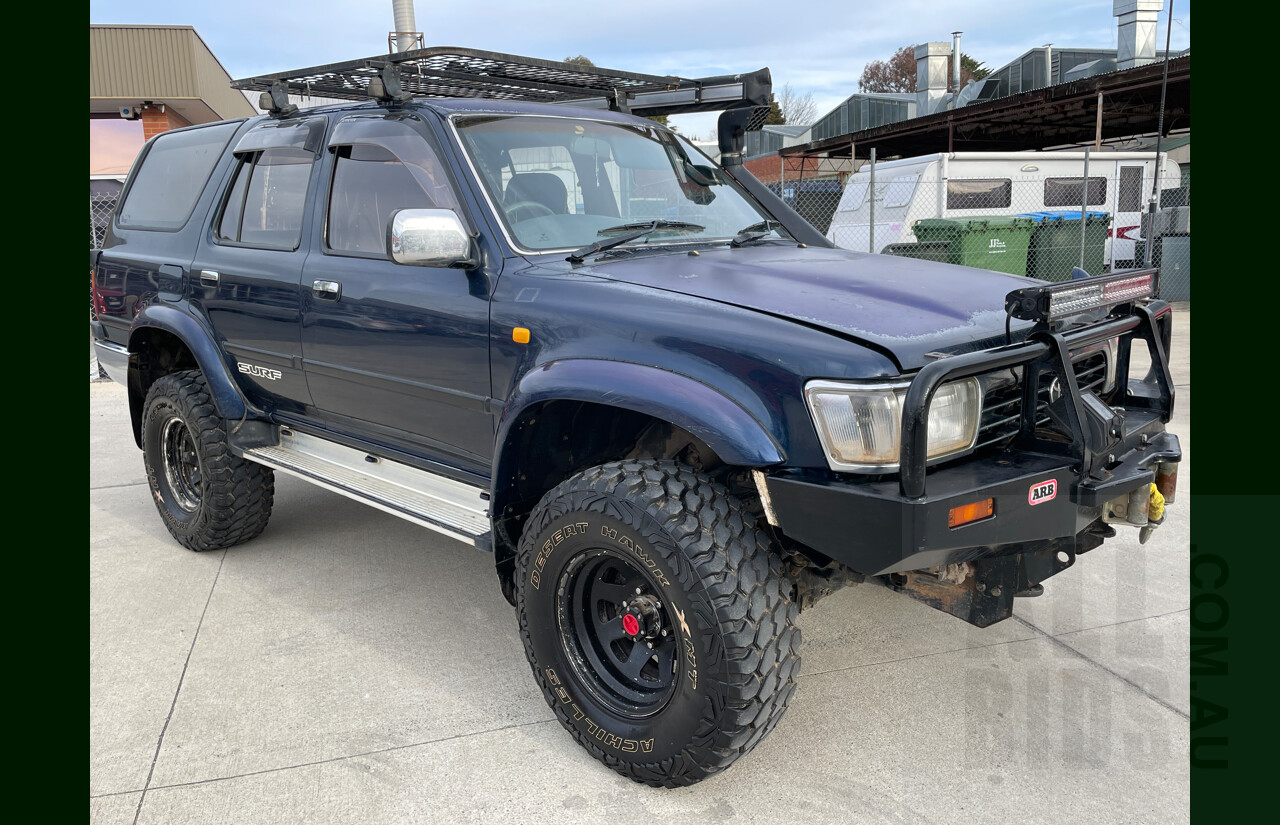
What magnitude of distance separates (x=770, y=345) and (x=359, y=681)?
2007 mm

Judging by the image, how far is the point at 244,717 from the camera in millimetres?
3182

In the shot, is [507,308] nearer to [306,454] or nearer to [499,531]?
[499,531]

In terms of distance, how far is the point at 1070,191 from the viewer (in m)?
15.4

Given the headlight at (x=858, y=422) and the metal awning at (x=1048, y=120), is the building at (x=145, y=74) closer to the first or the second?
the metal awning at (x=1048, y=120)

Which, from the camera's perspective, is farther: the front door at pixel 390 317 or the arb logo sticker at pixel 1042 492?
the front door at pixel 390 317

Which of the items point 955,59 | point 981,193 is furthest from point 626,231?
point 955,59

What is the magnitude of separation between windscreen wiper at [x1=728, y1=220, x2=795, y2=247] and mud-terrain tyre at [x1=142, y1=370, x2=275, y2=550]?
2.60m

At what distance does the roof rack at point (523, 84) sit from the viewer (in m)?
3.97

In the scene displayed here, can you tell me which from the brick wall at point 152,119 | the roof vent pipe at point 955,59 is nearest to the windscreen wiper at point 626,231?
the brick wall at point 152,119

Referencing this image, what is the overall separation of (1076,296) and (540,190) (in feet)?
6.06

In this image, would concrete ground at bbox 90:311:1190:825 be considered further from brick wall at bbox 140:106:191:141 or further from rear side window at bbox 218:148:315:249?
brick wall at bbox 140:106:191:141

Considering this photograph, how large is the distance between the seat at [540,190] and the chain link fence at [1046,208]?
32.5 feet

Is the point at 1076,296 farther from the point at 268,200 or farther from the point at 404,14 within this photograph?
the point at 404,14

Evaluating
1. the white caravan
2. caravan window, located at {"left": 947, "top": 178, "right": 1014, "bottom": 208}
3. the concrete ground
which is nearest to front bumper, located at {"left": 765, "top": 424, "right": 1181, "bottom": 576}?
the concrete ground
